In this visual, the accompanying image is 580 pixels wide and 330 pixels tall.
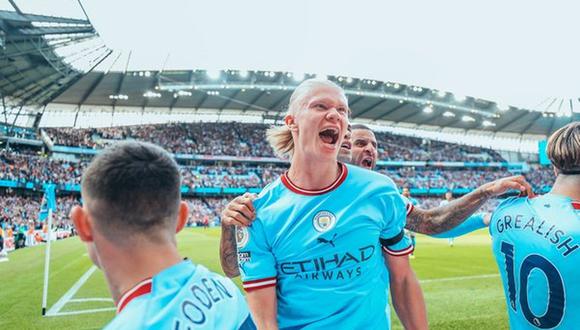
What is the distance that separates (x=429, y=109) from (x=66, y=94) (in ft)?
144

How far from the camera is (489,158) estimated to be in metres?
67.9

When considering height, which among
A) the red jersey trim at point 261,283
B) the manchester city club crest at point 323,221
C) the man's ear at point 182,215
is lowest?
the red jersey trim at point 261,283

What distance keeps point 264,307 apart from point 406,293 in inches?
33.2

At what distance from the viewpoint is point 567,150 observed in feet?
7.23

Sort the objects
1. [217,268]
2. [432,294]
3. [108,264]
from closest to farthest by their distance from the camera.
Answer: [108,264], [432,294], [217,268]

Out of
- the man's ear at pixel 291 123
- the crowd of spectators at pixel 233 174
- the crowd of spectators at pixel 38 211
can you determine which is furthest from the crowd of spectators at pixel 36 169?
the man's ear at pixel 291 123

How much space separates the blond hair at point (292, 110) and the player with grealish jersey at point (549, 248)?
1.23 meters

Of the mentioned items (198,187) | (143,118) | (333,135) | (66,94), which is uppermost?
(333,135)

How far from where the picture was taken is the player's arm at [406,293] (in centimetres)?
235

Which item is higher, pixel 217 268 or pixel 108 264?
pixel 108 264

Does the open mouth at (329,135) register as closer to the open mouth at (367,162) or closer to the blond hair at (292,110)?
the blond hair at (292,110)

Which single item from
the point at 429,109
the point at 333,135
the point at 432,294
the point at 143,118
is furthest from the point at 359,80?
the point at 333,135

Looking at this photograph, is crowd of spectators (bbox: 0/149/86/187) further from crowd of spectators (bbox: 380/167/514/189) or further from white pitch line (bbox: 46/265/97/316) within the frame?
crowd of spectators (bbox: 380/167/514/189)

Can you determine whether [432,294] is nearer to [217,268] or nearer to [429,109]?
[217,268]
